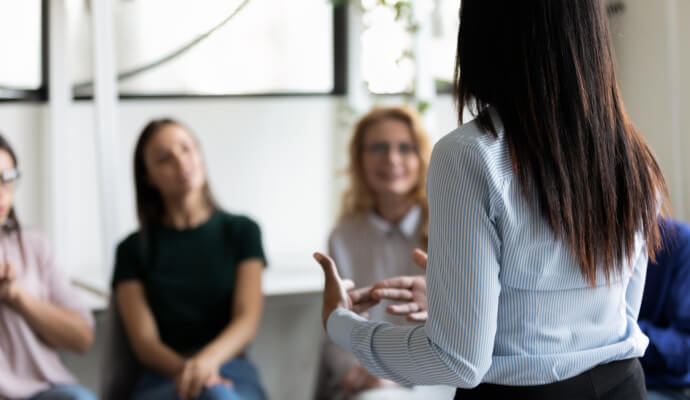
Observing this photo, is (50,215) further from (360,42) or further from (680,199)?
(680,199)

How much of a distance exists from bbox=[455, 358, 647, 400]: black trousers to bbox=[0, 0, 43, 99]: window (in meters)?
2.32

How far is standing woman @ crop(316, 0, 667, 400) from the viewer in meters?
0.86

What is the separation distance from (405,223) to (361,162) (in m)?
0.32

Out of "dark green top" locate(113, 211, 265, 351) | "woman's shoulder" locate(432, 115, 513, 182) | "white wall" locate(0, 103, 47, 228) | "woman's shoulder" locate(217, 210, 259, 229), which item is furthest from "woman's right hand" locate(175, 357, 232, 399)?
"woman's shoulder" locate(432, 115, 513, 182)

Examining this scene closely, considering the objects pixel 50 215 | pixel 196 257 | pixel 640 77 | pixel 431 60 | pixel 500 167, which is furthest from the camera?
pixel 431 60

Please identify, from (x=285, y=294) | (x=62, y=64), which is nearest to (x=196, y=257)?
(x=285, y=294)

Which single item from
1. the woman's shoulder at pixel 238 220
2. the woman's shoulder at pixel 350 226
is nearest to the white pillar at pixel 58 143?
the woman's shoulder at pixel 238 220

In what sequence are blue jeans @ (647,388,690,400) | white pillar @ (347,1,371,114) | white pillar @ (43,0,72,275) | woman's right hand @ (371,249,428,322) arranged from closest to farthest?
1. woman's right hand @ (371,249,428,322)
2. blue jeans @ (647,388,690,400)
3. white pillar @ (43,0,72,275)
4. white pillar @ (347,1,371,114)

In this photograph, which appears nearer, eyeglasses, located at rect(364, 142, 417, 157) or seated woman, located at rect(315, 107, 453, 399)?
seated woman, located at rect(315, 107, 453, 399)

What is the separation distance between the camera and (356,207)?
8.04 ft

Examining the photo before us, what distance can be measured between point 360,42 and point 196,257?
128 centimetres

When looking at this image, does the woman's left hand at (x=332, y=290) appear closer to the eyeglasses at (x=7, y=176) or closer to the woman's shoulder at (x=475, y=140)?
the woman's shoulder at (x=475, y=140)

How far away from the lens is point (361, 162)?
2490 mm

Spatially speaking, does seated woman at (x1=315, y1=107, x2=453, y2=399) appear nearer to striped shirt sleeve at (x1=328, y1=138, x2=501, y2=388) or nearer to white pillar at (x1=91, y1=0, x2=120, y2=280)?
white pillar at (x1=91, y1=0, x2=120, y2=280)
